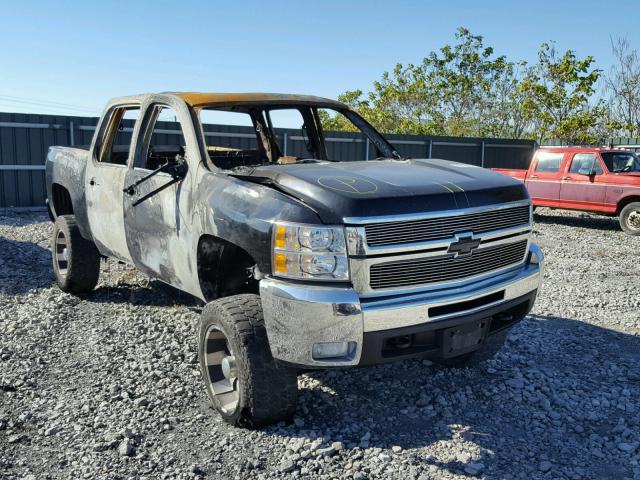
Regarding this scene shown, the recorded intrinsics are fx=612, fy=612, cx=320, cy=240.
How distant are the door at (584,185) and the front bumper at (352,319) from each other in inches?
427

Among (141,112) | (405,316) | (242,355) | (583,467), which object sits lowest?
(583,467)

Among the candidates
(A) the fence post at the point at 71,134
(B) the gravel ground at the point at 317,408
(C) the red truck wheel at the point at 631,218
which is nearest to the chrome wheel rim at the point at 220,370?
(B) the gravel ground at the point at 317,408

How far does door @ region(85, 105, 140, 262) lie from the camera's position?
4.96m

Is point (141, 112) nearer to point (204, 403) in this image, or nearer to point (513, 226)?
point (204, 403)

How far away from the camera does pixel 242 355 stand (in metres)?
3.36

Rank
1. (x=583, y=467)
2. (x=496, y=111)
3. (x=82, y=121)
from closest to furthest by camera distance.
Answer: (x=583, y=467) → (x=82, y=121) → (x=496, y=111)

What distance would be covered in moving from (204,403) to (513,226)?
2.26 m

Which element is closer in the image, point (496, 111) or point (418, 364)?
point (418, 364)

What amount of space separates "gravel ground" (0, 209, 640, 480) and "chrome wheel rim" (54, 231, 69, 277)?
396 millimetres

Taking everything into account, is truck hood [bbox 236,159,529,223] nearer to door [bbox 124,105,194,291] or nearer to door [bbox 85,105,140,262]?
door [bbox 124,105,194,291]

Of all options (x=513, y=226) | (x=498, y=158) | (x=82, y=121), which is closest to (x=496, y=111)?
(x=498, y=158)

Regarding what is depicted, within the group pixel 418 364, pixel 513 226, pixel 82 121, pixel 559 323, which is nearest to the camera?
pixel 513 226

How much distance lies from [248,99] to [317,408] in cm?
235

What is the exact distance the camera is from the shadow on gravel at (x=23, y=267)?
6.84m
